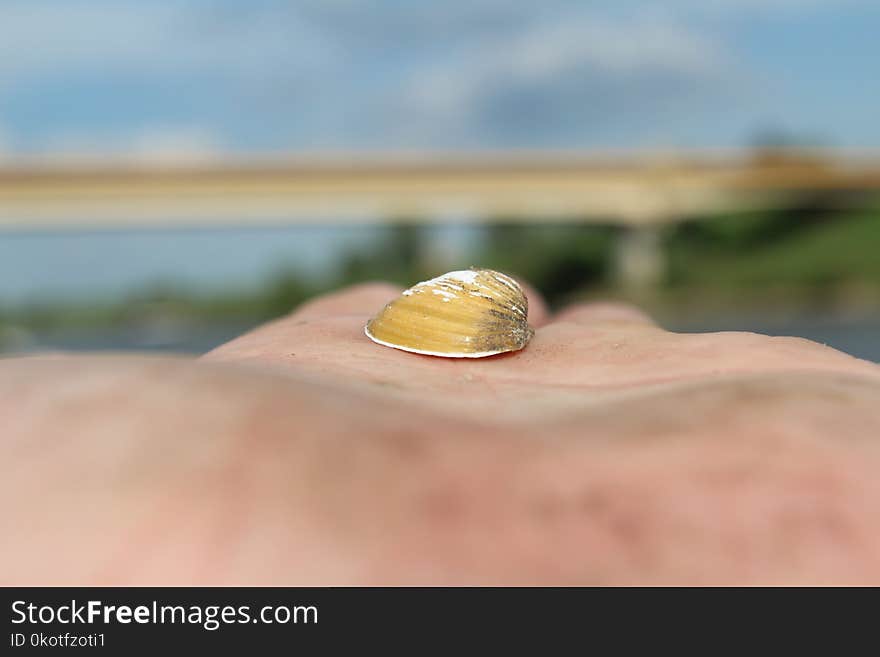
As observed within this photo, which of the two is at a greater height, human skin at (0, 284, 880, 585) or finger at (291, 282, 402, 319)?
finger at (291, 282, 402, 319)

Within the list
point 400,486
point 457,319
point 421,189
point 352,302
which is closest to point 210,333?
point 421,189

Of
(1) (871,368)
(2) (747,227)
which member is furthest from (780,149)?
(1) (871,368)

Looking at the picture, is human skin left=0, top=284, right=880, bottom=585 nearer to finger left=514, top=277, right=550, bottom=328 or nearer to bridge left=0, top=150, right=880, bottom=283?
finger left=514, top=277, right=550, bottom=328

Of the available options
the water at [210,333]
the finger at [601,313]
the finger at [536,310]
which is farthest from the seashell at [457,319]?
the water at [210,333]

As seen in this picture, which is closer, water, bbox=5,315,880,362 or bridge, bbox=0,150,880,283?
water, bbox=5,315,880,362

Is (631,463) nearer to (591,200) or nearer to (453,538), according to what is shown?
(453,538)

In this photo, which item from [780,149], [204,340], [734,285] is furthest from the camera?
[734,285]
